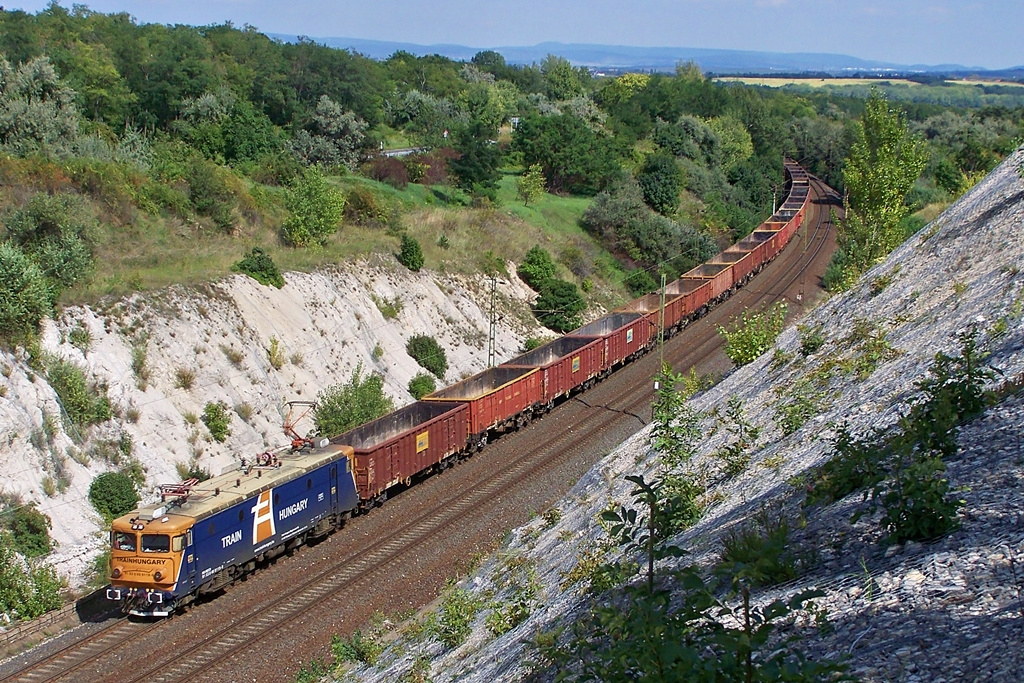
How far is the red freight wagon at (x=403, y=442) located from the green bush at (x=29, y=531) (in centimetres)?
793

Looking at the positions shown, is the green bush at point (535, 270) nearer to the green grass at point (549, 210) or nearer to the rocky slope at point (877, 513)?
the green grass at point (549, 210)

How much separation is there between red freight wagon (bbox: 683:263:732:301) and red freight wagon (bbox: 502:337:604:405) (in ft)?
47.3

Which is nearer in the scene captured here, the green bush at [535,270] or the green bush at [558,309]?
the green bush at [558,309]

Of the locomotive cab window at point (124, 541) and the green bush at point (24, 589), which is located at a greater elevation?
the locomotive cab window at point (124, 541)

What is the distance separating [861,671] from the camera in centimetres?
808

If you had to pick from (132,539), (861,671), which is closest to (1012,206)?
(861,671)

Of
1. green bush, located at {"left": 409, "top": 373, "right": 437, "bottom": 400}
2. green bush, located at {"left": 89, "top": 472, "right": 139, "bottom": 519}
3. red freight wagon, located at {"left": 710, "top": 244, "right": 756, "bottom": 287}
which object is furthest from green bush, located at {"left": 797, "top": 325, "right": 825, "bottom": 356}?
red freight wagon, located at {"left": 710, "top": 244, "right": 756, "bottom": 287}

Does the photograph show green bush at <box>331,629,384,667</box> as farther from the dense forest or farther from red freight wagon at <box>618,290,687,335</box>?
red freight wagon at <box>618,290,687,335</box>

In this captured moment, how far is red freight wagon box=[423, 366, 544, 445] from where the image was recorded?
105ft

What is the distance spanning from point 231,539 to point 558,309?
32573 millimetres

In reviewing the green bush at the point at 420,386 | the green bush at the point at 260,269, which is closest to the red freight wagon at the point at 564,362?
the green bush at the point at 420,386

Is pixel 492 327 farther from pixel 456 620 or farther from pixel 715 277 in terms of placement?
pixel 456 620

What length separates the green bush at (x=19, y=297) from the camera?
28.9 metres

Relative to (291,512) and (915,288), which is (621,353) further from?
(291,512)
